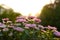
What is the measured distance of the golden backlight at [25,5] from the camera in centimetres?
638

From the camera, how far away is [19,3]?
255 inches

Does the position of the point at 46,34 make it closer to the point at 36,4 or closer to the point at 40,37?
the point at 40,37

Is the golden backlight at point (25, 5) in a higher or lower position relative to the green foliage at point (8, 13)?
higher

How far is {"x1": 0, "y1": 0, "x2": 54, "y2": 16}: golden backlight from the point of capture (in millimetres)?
6379

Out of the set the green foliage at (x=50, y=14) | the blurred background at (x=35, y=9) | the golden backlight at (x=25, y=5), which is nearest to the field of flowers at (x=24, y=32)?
the blurred background at (x=35, y=9)

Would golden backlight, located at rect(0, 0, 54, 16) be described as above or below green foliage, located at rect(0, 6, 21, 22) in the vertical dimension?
above

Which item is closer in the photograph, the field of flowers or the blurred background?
the field of flowers

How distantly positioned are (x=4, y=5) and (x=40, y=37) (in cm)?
375

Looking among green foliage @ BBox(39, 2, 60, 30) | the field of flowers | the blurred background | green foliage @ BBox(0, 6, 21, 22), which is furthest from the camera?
green foliage @ BBox(39, 2, 60, 30)

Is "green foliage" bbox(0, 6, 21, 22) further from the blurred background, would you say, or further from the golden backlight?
the golden backlight

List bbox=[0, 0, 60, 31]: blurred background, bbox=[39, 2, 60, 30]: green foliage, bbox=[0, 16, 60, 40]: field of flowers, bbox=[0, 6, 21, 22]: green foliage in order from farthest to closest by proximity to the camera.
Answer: bbox=[39, 2, 60, 30]: green foliage
bbox=[0, 0, 60, 31]: blurred background
bbox=[0, 6, 21, 22]: green foliage
bbox=[0, 16, 60, 40]: field of flowers

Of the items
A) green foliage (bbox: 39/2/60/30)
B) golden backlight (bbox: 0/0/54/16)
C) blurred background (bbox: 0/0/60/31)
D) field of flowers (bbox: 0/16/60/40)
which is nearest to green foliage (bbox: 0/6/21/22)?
blurred background (bbox: 0/0/60/31)

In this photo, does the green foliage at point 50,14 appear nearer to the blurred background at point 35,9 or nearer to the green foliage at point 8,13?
the blurred background at point 35,9

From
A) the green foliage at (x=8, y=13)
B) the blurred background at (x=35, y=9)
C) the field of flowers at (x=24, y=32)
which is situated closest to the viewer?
the field of flowers at (x=24, y=32)
